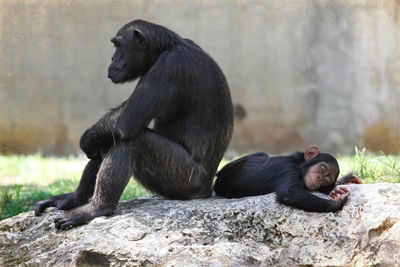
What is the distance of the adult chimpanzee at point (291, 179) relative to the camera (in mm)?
3732

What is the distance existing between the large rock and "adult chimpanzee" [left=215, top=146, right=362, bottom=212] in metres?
0.08

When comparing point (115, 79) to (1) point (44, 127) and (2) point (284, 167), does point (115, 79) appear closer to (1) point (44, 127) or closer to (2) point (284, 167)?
(2) point (284, 167)

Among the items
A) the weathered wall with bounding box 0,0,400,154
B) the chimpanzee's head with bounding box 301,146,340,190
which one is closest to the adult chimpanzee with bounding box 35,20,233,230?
the chimpanzee's head with bounding box 301,146,340,190

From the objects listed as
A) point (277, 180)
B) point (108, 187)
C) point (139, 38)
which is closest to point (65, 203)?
point (108, 187)

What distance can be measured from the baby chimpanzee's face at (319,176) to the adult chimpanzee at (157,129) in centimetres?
73

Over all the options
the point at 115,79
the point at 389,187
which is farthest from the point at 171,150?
the point at 389,187

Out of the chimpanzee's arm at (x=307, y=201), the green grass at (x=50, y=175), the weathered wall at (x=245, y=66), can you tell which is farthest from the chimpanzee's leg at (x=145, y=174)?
the weathered wall at (x=245, y=66)

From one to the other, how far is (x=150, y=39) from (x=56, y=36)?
5867 mm

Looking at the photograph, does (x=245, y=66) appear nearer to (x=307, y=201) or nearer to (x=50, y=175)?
(x=50, y=175)

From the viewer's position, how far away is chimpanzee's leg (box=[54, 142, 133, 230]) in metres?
3.84

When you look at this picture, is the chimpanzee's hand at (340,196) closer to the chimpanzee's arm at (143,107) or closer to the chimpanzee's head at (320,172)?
the chimpanzee's head at (320,172)

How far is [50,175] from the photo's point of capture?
305 inches

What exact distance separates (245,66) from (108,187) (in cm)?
606

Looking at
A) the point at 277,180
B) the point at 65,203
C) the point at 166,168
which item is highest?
the point at 166,168
